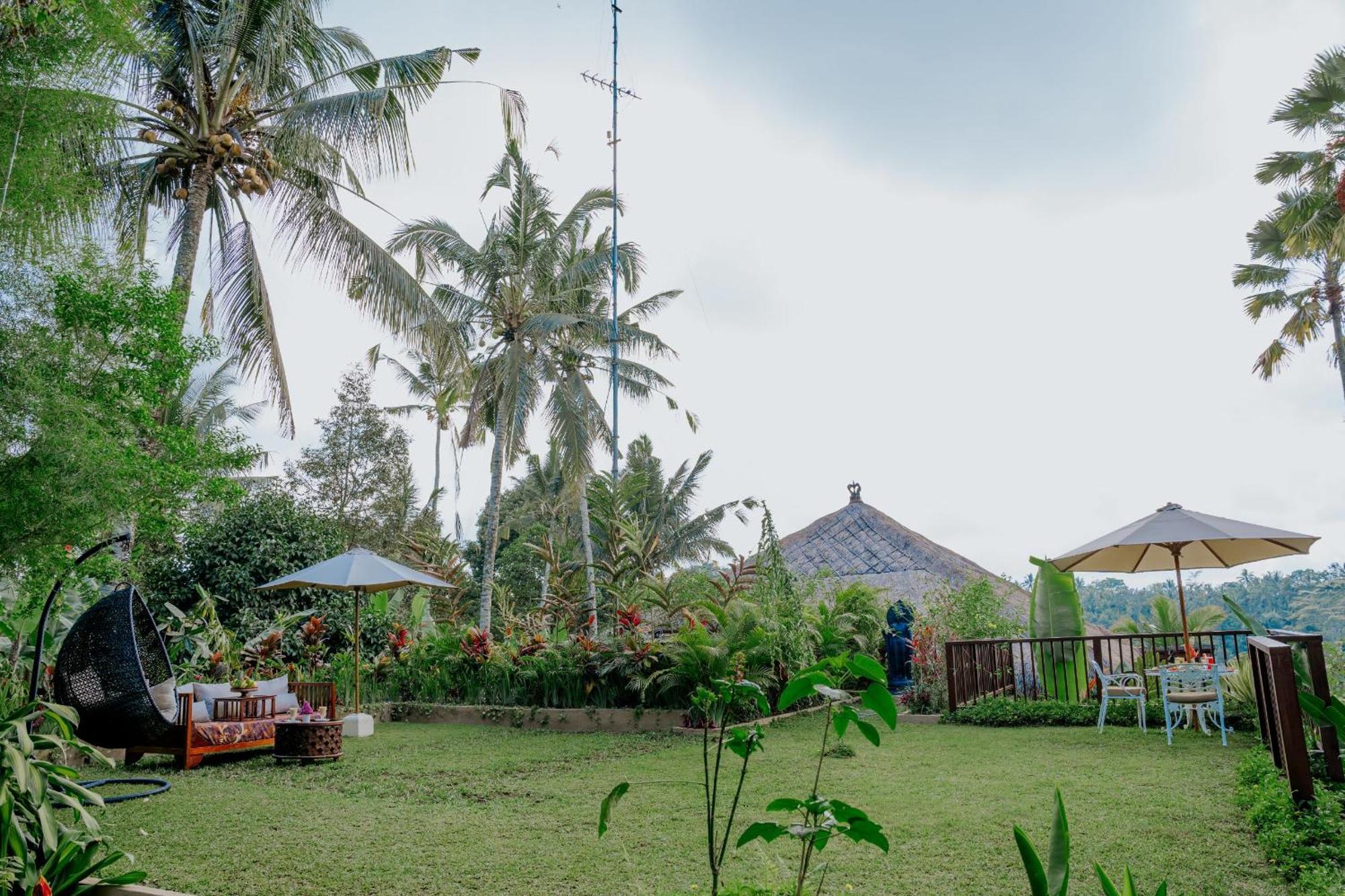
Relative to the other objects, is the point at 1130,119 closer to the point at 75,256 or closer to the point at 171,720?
the point at 75,256

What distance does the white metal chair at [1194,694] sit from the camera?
690cm

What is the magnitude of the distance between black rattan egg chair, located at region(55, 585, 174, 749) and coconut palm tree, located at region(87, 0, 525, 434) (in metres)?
4.06

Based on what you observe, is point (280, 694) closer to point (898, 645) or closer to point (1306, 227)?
point (898, 645)

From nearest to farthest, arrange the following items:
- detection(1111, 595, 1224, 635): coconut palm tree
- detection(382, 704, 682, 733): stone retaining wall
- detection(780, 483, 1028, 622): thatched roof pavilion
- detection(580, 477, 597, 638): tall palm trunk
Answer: detection(382, 704, 682, 733): stone retaining wall → detection(580, 477, 597, 638): tall palm trunk → detection(1111, 595, 1224, 635): coconut palm tree → detection(780, 483, 1028, 622): thatched roof pavilion

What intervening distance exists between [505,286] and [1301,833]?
1618 centimetres

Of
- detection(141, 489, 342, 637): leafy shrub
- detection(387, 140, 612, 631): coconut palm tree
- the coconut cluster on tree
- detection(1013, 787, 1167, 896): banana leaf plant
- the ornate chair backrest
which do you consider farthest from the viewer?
detection(387, 140, 612, 631): coconut palm tree

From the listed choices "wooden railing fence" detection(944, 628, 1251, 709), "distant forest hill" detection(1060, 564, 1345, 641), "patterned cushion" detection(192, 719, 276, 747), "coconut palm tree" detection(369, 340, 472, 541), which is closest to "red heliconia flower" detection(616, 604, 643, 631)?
"wooden railing fence" detection(944, 628, 1251, 709)

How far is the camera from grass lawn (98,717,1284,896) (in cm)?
346

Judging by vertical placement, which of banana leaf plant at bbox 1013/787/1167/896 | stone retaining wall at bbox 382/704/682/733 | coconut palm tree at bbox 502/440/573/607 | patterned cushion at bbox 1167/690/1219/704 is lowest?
stone retaining wall at bbox 382/704/682/733

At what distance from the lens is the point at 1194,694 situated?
703cm

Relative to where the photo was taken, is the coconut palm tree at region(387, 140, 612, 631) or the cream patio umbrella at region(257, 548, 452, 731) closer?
the cream patio umbrella at region(257, 548, 452, 731)

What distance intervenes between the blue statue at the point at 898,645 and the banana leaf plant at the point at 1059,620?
5.98 feet

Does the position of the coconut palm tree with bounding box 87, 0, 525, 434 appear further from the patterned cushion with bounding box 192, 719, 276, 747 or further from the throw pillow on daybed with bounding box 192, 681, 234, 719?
the patterned cushion with bounding box 192, 719, 276, 747

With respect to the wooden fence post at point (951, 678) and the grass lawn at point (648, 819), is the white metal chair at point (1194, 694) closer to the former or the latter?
the grass lawn at point (648, 819)
